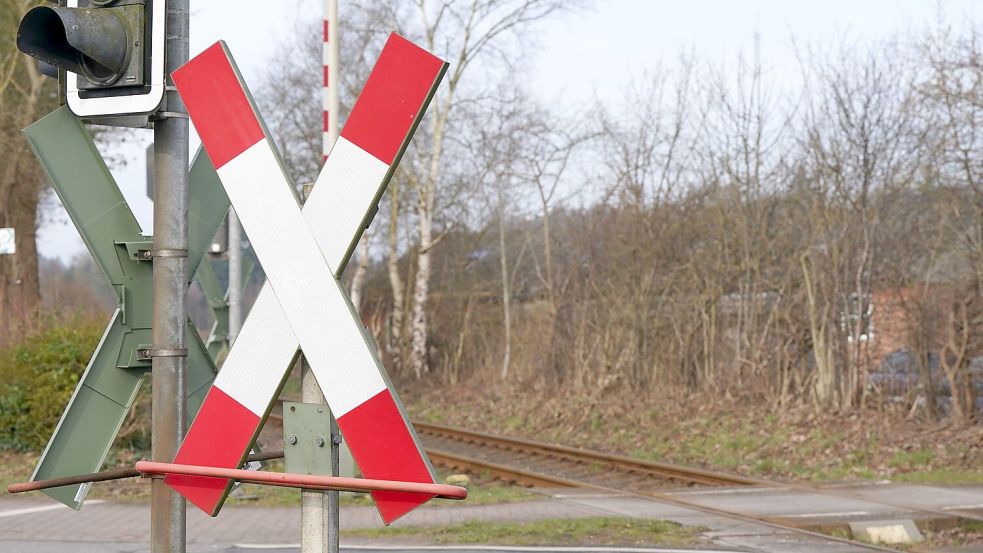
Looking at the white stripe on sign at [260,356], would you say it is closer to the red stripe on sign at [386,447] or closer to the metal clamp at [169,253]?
the red stripe on sign at [386,447]


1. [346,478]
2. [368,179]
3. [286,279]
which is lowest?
[346,478]

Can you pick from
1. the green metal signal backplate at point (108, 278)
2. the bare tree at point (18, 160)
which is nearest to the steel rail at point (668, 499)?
the green metal signal backplate at point (108, 278)

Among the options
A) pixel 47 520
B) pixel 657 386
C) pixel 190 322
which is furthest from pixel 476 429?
pixel 190 322

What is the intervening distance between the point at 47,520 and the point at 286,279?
332 inches

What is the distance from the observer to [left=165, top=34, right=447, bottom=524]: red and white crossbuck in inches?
101

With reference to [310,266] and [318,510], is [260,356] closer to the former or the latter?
[310,266]

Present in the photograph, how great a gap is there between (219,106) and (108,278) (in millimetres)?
968

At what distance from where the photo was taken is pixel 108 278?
3480 millimetres

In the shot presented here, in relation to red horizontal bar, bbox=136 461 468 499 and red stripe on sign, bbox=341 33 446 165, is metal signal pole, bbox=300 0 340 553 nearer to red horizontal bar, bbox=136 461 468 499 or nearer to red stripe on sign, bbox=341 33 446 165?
red horizontal bar, bbox=136 461 468 499

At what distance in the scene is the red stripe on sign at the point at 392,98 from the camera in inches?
101

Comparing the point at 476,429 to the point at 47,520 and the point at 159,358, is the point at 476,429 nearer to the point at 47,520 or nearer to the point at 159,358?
the point at 47,520

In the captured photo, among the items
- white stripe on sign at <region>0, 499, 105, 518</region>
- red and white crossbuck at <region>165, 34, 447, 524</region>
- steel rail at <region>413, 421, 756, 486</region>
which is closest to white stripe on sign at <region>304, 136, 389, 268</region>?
red and white crossbuck at <region>165, 34, 447, 524</region>

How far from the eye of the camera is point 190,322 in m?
3.40

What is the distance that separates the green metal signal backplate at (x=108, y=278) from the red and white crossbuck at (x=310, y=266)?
68 centimetres
